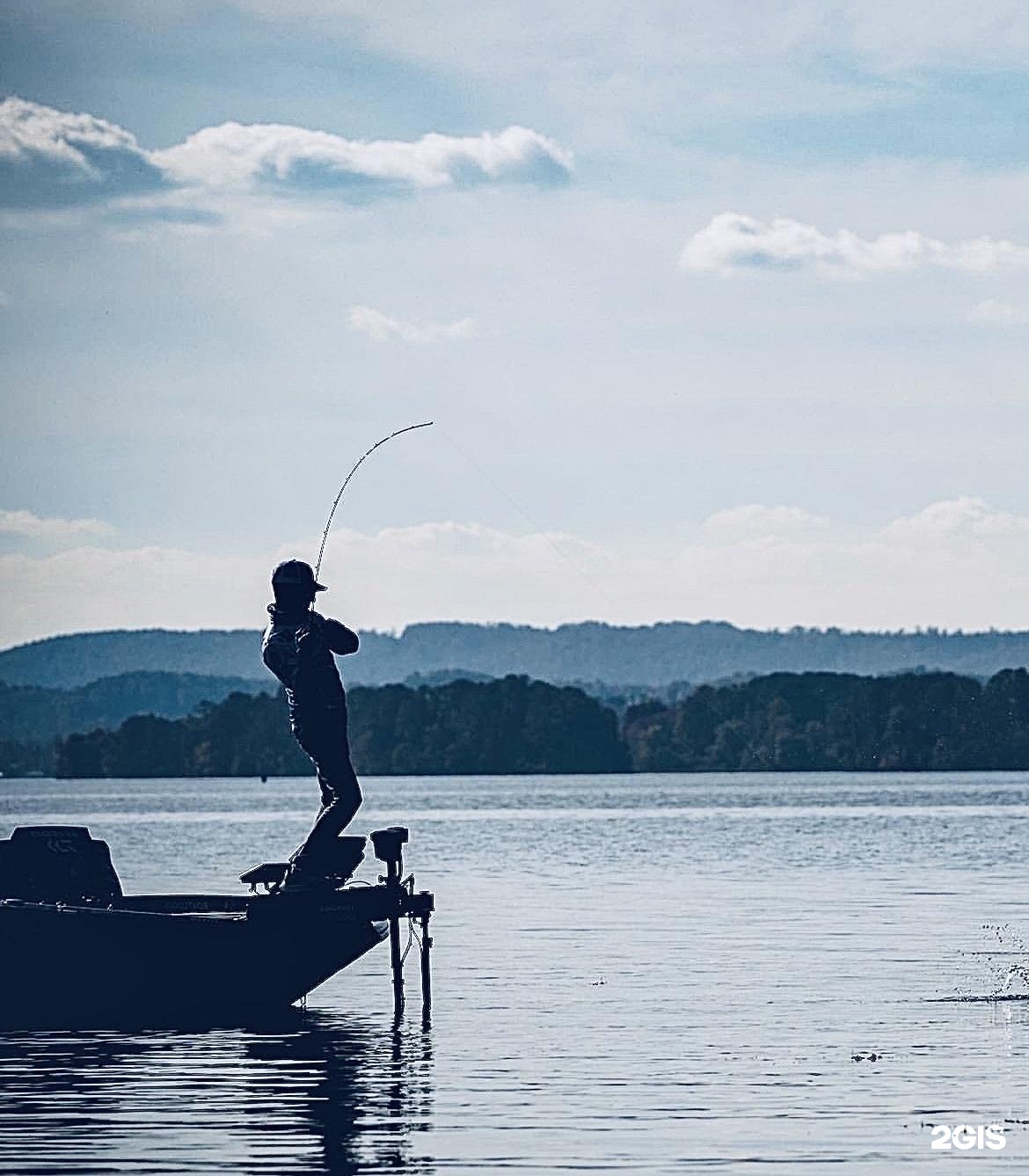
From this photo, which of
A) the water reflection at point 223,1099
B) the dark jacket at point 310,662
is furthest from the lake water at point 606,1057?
the dark jacket at point 310,662

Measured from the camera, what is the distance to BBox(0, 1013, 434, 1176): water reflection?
76.2 ft

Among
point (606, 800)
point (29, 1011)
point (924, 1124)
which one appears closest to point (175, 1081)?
point (29, 1011)

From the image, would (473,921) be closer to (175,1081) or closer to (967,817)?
(175,1081)

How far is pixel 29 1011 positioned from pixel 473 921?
71.3 ft

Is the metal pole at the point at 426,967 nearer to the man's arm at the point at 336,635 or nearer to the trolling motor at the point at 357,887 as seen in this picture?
the trolling motor at the point at 357,887

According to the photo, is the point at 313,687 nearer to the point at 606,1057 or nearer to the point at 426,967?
the point at 426,967

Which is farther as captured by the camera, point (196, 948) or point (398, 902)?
point (398, 902)

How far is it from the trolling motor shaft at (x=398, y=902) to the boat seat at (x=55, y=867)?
13.6 ft

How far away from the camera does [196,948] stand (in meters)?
34.4

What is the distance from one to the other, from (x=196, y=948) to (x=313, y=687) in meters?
3.73

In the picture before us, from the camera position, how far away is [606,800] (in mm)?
197125

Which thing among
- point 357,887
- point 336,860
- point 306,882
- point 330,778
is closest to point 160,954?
point 306,882

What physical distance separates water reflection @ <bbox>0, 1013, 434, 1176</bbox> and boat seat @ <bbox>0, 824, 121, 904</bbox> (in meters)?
3.13

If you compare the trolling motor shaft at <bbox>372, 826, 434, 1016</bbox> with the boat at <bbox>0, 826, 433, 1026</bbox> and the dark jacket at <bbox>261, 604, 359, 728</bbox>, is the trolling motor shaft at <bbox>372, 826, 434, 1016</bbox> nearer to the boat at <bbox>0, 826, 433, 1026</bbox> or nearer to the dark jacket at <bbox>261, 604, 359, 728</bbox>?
the boat at <bbox>0, 826, 433, 1026</bbox>
